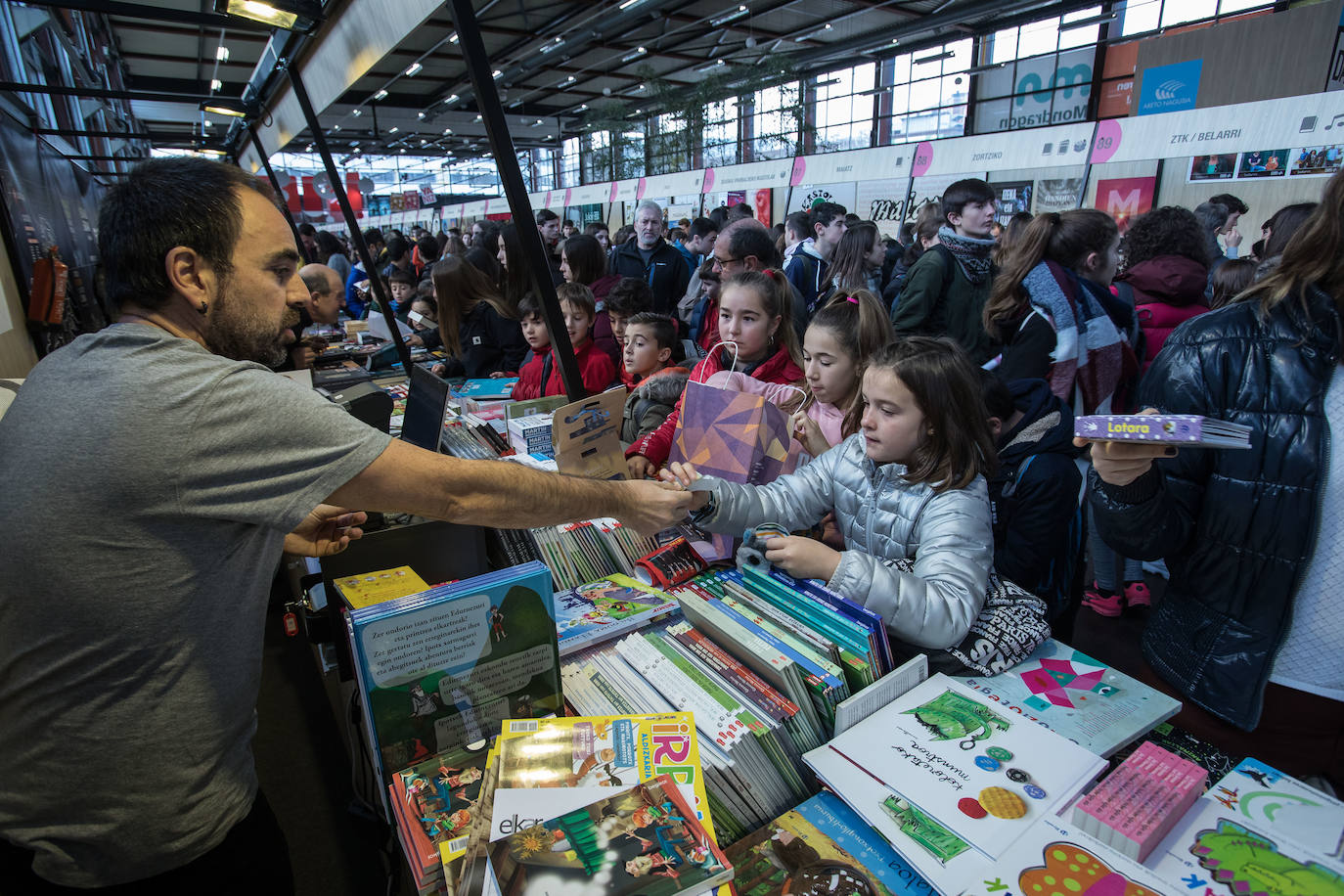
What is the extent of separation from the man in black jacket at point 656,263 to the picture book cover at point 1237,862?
4.98 meters

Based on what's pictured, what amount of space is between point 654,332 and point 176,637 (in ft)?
7.15

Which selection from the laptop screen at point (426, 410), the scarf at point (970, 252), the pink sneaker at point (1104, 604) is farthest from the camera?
the scarf at point (970, 252)

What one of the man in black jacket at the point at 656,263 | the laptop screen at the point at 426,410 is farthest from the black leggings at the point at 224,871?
the man in black jacket at the point at 656,263

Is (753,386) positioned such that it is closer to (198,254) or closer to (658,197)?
(198,254)

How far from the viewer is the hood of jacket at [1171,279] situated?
3.38m

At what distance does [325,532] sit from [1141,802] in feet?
5.72

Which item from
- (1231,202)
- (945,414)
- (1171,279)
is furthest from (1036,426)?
(1231,202)

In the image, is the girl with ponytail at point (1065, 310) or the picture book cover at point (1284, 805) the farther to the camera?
the girl with ponytail at point (1065, 310)

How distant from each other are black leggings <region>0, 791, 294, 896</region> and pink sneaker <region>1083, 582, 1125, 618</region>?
3.49m

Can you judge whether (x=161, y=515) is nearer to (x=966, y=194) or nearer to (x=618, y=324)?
(x=618, y=324)

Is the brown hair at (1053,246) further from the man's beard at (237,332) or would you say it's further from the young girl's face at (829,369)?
the man's beard at (237,332)

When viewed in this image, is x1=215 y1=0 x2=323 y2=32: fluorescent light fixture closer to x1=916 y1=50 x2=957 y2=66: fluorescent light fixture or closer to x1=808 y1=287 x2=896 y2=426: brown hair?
x1=808 y1=287 x2=896 y2=426: brown hair

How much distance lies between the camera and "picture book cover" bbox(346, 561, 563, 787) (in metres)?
1.12

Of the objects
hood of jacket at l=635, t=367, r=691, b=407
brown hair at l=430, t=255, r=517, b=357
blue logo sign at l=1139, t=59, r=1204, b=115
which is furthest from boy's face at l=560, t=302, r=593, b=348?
blue logo sign at l=1139, t=59, r=1204, b=115
